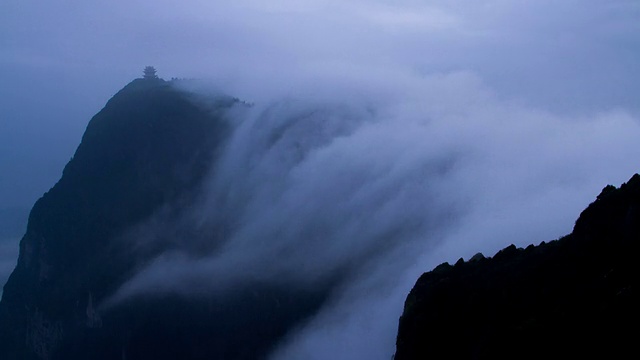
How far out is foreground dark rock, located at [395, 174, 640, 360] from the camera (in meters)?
37.6

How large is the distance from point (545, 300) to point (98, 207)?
128580 mm

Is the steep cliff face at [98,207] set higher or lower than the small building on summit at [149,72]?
lower

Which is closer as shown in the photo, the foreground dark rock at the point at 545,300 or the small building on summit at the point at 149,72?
the foreground dark rock at the point at 545,300

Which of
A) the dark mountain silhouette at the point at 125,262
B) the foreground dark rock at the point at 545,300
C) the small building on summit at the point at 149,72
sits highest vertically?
the small building on summit at the point at 149,72

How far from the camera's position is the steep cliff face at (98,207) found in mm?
141875

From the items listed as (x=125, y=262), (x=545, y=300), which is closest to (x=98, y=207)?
(x=125, y=262)

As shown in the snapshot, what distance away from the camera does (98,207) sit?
150m

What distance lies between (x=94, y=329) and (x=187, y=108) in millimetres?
59933

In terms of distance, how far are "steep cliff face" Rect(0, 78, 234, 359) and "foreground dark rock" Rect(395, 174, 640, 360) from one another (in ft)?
347

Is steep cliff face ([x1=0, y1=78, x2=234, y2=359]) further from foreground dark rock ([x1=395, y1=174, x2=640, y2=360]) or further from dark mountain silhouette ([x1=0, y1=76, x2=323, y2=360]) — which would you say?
foreground dark rock ([x1=395, y1=174, x2=640, y2=360])

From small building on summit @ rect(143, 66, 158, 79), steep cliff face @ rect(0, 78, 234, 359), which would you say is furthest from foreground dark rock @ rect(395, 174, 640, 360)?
small building on summit @ rect(143, 66, 158, 79)

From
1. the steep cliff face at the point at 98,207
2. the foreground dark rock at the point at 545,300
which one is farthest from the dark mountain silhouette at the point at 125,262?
the foreground dark rock at the point at 545,300

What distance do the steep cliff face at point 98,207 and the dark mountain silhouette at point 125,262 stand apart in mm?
282

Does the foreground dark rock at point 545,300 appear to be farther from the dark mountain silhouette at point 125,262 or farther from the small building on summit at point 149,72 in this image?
the small building on summit at point 149,72
